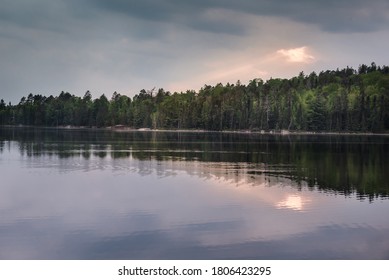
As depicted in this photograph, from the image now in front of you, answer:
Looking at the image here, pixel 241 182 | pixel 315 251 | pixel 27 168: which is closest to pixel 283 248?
pixel 315 251

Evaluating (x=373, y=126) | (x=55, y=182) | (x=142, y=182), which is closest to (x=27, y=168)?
(x=55, y=182)

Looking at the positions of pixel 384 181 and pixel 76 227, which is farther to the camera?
pixel 384 181

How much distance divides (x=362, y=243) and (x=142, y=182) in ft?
70.6

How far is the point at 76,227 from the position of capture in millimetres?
24047

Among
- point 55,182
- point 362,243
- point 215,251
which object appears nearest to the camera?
point 215,251

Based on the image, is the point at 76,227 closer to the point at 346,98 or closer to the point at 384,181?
the point at 384,181

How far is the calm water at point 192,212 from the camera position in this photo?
2058 centimetres

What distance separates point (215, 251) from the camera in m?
20.2

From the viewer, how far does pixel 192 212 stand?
28125 millimetres

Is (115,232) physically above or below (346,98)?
below

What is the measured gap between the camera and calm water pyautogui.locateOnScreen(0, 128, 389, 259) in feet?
67.5
